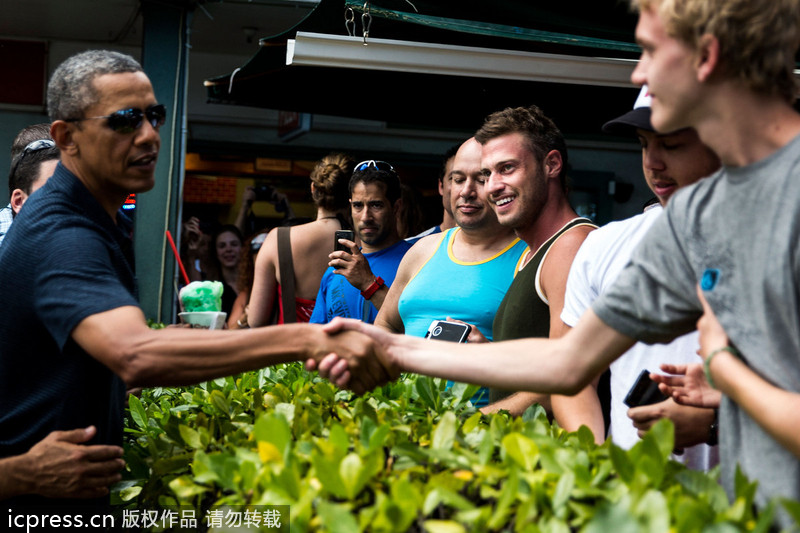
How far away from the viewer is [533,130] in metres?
3.83

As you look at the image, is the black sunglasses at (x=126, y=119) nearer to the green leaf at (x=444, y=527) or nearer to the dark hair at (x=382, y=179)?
the green leaf at (x=444, y=527)

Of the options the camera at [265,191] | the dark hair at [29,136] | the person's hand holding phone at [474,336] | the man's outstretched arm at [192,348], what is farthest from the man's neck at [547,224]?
the camera at [265,191]

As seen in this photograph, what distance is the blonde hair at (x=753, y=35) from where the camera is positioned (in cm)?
166

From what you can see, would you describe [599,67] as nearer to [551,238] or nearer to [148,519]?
[551,238]

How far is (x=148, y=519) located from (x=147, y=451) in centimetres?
38

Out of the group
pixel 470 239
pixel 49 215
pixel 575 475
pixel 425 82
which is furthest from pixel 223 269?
pixel 575 475

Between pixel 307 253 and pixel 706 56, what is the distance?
4.02 m

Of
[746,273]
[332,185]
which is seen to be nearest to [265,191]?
[332,185]

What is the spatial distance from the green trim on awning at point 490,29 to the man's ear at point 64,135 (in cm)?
183

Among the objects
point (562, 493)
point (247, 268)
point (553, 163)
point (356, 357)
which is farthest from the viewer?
point (247, 268)

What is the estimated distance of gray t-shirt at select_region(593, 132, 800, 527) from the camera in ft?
5.17

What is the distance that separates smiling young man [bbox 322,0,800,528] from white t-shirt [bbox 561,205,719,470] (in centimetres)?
76

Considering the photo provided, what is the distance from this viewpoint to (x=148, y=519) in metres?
2.23

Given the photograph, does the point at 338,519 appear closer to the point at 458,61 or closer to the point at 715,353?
the point at 715,353
